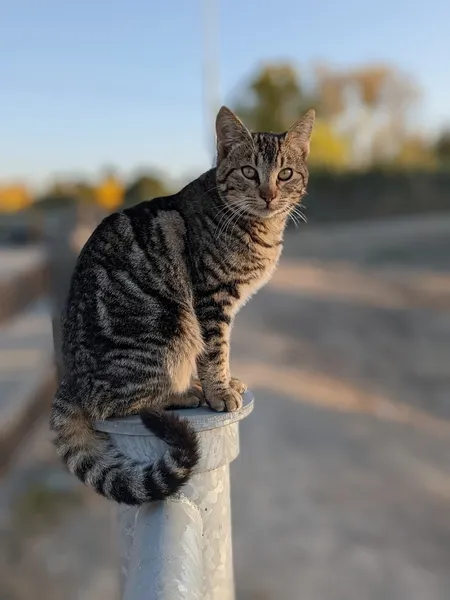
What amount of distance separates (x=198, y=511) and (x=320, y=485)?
412 cm

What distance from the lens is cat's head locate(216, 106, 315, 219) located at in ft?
5.02

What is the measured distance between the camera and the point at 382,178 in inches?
731

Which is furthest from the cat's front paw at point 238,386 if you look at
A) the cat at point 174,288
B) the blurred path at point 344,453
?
the blurred path at point 344,453

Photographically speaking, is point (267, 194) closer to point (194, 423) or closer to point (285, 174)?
point (285, 174)

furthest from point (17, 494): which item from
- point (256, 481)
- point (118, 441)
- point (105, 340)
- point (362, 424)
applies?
point (118, 441)

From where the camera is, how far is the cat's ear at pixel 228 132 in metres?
1.53

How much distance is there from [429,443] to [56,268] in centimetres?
354

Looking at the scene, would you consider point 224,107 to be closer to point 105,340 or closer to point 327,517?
point 105,340

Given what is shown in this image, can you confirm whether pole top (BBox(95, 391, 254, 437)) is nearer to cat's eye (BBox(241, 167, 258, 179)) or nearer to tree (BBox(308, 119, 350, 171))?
cat's eye (BBox(241, 167, 258, 179))

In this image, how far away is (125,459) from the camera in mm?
1077

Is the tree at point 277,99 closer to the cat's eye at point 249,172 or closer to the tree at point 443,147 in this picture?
the tree at point 443,147

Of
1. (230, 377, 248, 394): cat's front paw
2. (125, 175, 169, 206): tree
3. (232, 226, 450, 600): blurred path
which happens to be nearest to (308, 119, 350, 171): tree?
(125, 175, 169, 206): tree

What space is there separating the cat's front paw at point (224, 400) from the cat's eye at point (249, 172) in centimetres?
49

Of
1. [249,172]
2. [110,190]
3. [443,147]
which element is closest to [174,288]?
[249,172]
